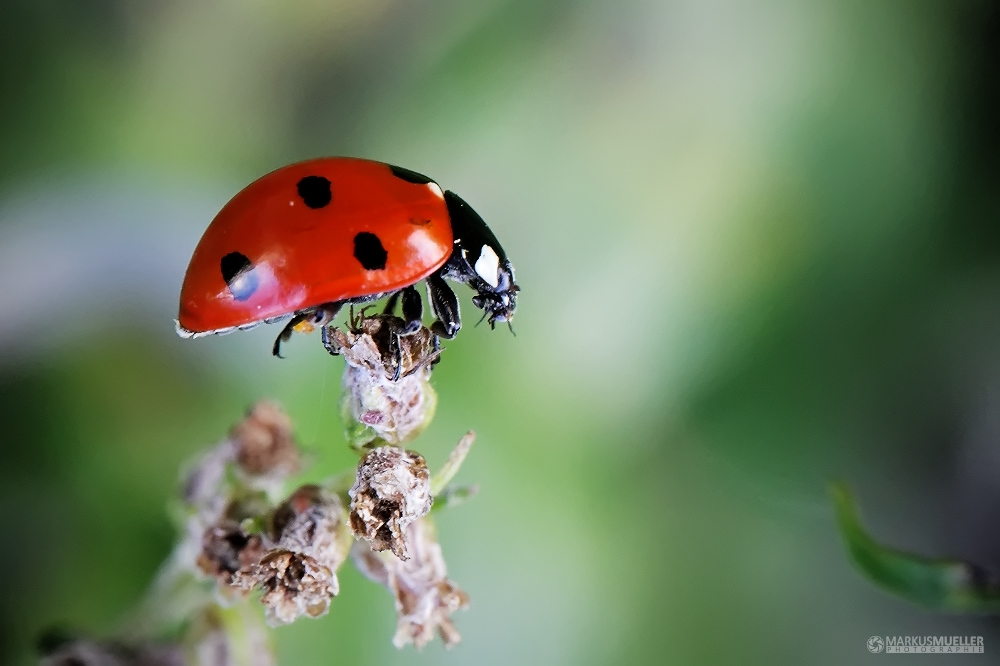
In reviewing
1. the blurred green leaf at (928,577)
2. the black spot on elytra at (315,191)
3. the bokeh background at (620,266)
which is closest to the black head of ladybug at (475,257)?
the black spot on elytra at (315,191)

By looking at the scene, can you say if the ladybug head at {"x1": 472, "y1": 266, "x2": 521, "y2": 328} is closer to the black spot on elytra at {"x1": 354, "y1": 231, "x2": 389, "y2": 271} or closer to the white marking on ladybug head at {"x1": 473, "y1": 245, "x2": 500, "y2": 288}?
the white marking on ladybug head at {"x1": 473, "y1": 245, "x2": 500, "y2": 288}

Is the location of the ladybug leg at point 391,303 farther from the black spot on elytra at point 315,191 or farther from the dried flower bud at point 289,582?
the dried flower bud at point 289,582

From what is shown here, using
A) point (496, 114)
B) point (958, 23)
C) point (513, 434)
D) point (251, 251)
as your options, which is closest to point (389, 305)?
point (251, 251)

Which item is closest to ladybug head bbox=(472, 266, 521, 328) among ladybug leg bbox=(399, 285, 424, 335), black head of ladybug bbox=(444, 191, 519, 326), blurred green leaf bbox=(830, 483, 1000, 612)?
black head of ladybug bbox=(444, 191, 519, 326)

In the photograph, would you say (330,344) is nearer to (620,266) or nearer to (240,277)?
(240,277)

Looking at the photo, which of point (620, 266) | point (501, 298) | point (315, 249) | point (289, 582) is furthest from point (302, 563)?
point (620, 266)
